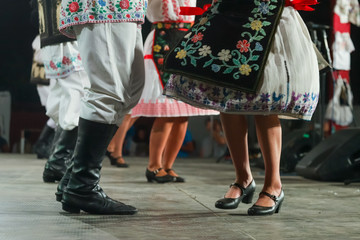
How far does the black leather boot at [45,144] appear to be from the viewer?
219 inches

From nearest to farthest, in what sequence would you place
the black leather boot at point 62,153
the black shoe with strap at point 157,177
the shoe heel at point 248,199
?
the shoe heel at point 248,199 < the black leather boot at point 62,153 < the black shoe with strap at point 157,177

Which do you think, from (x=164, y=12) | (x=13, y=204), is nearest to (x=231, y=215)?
(x=13, y=204)

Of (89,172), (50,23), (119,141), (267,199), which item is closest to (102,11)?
(89,172)

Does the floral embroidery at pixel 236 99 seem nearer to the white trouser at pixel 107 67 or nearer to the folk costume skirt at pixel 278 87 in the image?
the folk costume skirt at pixel 278 87

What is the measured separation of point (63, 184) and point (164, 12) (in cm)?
154

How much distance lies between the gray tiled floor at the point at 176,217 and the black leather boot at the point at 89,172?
5 cm

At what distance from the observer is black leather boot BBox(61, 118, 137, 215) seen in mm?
2033

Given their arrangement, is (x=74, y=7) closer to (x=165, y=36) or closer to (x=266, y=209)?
(x=266, y=209)

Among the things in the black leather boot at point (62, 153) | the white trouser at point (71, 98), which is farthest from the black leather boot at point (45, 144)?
the white trouser at point (71, 98)

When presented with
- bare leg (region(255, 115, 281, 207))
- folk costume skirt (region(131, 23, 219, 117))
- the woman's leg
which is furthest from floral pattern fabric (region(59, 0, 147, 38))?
the woman's leg

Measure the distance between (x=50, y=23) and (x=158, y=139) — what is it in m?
A: 0.99

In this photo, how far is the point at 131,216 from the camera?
2039 millimetres

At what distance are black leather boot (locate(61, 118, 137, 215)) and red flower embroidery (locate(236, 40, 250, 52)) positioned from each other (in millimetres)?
547

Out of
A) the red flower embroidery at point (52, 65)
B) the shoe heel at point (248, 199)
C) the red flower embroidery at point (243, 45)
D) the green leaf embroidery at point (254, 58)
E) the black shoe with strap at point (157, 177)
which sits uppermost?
the red flower embroidery at point (243, 45)
